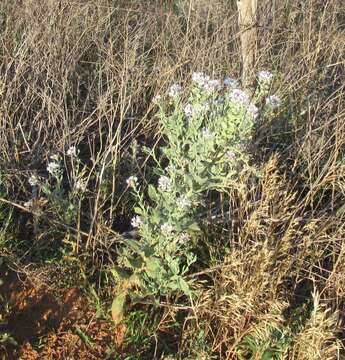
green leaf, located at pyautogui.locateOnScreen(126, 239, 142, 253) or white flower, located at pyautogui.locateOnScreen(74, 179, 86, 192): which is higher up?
white flower, located at pyautogui.locateOnScreen(74, 179, 86, 192)

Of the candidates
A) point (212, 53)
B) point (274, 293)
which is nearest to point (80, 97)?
point (212, 53)

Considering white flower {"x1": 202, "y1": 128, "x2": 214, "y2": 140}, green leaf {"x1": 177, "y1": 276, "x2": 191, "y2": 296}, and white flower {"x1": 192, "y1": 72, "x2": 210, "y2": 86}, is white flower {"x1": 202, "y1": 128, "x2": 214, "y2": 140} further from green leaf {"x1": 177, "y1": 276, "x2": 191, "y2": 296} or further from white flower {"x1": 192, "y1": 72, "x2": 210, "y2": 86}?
green leaf {"x1": 177, "y1": 276, "x2": 191, "y2": 296}

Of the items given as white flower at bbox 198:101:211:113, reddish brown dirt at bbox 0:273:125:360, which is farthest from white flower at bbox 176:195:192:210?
reddish brown dirt at bbox 0:273:125:360

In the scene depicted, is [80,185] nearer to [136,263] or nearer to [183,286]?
[136,263]

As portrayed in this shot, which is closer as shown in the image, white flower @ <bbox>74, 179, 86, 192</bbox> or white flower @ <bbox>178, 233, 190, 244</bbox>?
white flower @ <bbox>178, 233, 190, 244</bbox>

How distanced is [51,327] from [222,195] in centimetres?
94

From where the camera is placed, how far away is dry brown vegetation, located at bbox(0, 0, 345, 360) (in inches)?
86.2

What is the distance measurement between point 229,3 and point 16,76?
2.08 metres

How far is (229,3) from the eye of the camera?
440 centimetres

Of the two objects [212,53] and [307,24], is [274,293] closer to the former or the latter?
[212,53]

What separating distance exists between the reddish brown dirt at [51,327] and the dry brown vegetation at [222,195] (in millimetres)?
33

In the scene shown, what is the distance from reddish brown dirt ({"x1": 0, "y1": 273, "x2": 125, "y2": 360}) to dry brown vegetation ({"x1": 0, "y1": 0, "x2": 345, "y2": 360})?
0.11 ft

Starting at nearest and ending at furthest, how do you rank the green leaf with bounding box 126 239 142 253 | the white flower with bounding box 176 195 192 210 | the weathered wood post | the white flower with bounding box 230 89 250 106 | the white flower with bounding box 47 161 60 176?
1. the white flower with bounding box 230 89 250 106
2. the white flower with bounding box 176 195 192 210
3. the green leaf with bounding box 126 239 142 253
4. the white flower with bounding box 47 161 60 176
5. the weathered wood post

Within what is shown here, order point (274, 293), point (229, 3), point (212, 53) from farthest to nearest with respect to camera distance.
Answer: point (229, 3) → point (212, 53) → point (274, 293)
